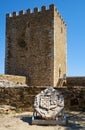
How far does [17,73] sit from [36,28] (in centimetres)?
373

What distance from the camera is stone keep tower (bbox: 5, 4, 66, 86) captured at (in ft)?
62.8

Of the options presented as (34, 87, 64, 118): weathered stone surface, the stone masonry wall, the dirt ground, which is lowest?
the dirt ground

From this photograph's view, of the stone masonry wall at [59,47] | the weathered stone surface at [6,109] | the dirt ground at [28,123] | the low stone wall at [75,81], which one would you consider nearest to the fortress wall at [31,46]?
the stone masonry wall at [59,47]

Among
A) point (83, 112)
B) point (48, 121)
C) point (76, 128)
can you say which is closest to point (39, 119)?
point (48, 121)

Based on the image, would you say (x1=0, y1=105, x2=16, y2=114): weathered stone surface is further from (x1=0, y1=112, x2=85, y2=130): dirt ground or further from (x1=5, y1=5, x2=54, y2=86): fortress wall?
(x1=5, y1=5, x2=54, y2=86): fortress wall

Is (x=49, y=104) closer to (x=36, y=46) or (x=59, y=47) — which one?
(x=36, y=46)

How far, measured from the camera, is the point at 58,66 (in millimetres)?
20031

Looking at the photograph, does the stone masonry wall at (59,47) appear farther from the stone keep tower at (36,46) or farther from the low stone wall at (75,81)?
the low stone wall at (75,81)

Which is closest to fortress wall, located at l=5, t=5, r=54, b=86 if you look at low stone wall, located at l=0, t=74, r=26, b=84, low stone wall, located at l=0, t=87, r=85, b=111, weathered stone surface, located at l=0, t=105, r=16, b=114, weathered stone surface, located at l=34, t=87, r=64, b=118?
low stone wall, located at l=0, t=74, r=26, b=84

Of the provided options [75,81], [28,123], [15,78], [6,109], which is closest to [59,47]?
[75,81]

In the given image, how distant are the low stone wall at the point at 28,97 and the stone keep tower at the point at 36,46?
9333 millimetres

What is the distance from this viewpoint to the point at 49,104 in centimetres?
736

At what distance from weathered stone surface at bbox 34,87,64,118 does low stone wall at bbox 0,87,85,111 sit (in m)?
1.79

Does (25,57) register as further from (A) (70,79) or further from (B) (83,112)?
(B) (83,112)
